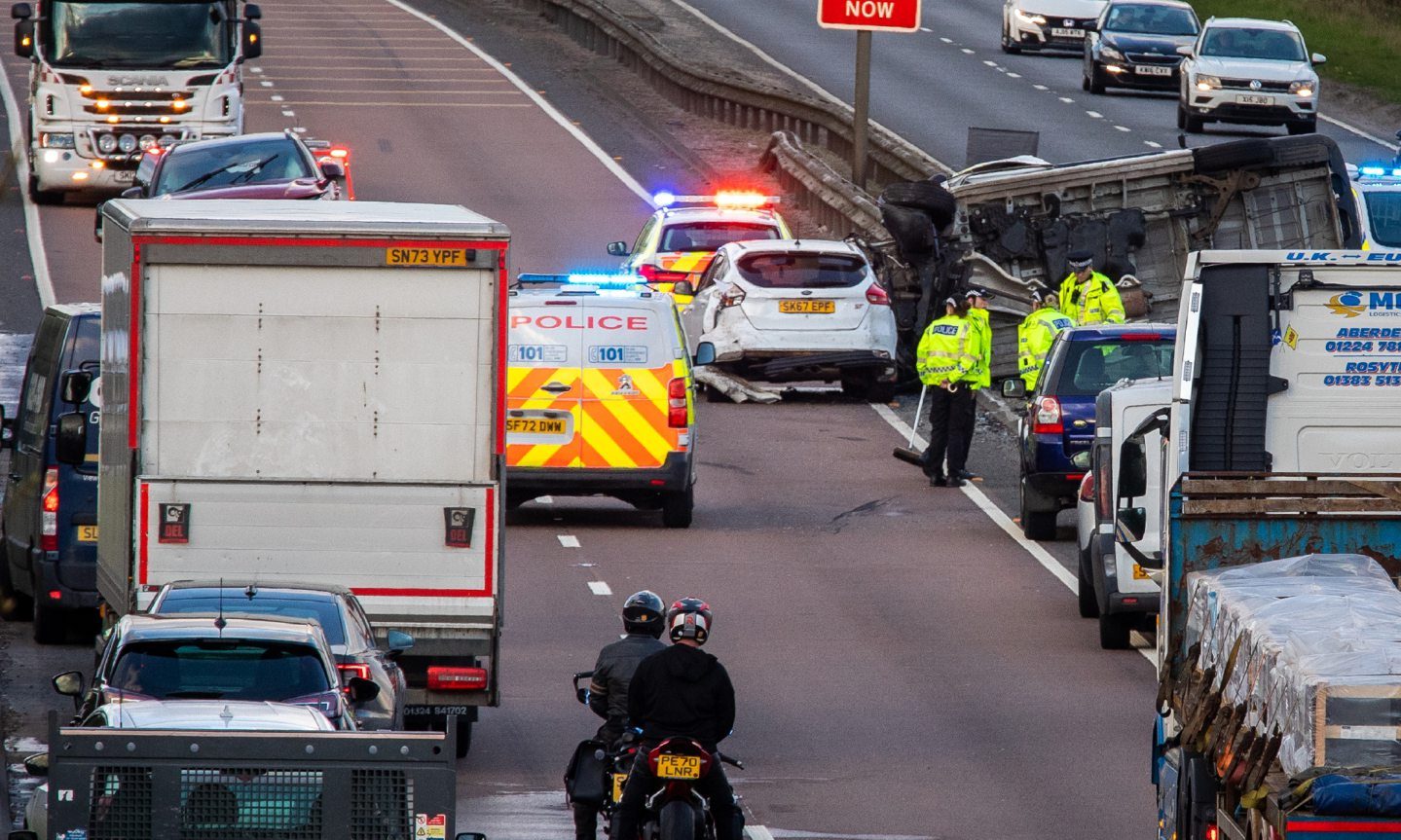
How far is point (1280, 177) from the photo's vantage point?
28.7 meters

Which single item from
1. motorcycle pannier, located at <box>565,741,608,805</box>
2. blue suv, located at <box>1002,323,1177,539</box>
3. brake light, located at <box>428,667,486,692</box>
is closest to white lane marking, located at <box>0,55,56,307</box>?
blue suv, located at <box>1002,323,1177,539</box>

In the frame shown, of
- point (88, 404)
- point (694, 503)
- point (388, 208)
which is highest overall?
point (388, 208)

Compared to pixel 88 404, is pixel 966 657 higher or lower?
lower

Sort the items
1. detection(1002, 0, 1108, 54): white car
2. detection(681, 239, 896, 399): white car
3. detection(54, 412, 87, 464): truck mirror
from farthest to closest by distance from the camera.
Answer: detection(1002, 0, 1108, 54): white car → detection(681, 239, 896, 399): white car → detection(54, 412, 87, 464): truck mirror

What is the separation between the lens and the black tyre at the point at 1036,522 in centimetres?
2252

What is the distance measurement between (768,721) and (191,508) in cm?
358

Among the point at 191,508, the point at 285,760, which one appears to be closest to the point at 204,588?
the point at 191,508

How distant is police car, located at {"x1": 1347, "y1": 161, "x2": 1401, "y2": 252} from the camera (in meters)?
28.3

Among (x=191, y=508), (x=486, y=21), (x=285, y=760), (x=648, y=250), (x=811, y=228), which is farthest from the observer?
(x=486, y=21)

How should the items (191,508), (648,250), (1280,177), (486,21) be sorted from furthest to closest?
(486,21), (648,250), (1280,177), (191,508)

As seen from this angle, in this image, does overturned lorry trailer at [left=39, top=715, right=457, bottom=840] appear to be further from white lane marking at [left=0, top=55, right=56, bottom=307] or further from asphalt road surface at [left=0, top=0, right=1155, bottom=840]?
A: white lane marking at [left=0, top=55, right=56, bottom=307]

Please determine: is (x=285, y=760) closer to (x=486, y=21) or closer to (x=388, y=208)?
(x=388, y=208)

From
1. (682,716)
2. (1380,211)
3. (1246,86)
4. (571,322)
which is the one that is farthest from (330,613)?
(1246,86)

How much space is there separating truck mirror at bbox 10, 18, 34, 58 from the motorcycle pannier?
1047 inches
